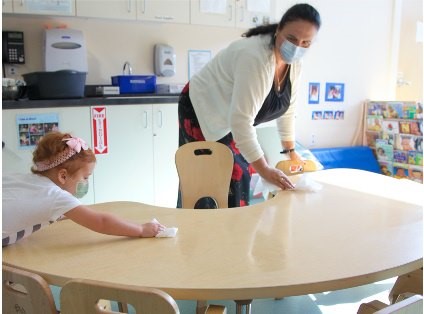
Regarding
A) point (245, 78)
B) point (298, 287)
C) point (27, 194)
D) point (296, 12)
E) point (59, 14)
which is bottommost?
point (298, 287)

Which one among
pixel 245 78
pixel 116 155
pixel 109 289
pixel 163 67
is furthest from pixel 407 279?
pixel 163 67

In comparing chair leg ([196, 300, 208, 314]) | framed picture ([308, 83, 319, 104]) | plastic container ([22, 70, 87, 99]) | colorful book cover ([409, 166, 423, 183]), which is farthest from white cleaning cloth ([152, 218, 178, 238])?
colorful book cover ([409, 166, 423, 183])

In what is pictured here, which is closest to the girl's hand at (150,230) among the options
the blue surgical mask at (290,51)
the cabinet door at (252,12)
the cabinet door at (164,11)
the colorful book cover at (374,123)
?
the blue surgical mask at (290,51)

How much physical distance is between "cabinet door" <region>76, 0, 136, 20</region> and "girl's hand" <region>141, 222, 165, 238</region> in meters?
2.30

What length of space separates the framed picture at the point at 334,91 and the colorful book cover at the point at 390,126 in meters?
0.53

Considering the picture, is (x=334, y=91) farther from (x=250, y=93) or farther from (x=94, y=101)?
(x=250, y=93)

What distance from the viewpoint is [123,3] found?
3146 mm

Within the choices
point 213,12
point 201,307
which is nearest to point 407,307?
point 201,307

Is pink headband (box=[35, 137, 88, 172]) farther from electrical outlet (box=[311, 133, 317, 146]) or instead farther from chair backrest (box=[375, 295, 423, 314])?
electrical outlet (box=[311, 133, 317, 146])

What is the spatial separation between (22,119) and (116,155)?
68 cm

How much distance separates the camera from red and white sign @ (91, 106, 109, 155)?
2.95 metres

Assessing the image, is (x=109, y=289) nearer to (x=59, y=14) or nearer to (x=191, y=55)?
(x=59, y=14)

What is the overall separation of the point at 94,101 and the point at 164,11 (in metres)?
0.96

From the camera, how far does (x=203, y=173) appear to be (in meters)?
1.95
